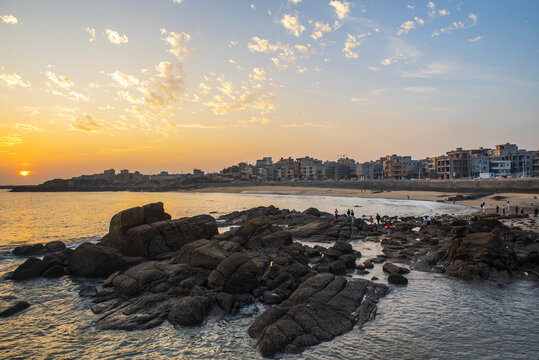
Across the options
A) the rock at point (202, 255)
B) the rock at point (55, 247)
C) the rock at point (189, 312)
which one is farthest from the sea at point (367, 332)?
the rock at point (55, 247)

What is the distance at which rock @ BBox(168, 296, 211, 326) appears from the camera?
1270 centimetres

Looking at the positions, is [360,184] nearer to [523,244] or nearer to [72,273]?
[523,244]

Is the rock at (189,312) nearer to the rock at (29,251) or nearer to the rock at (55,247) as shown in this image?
the rock at (55,247)

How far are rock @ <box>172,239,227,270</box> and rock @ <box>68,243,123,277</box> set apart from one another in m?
4.55

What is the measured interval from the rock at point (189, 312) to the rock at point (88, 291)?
6.06 metres

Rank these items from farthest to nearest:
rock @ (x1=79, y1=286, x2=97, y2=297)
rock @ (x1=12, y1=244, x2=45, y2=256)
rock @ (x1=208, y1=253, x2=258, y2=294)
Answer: rock @ (x1=12, y1=244, x2=45, y2=256) → rock @ (x1=79, y1=286, x2=97, y2=297) → rock @ (x1=208, y1=253, x2=258, y2=294)

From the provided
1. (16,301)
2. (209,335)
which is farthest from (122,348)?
(16,301)

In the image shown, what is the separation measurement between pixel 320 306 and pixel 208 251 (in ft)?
26.3

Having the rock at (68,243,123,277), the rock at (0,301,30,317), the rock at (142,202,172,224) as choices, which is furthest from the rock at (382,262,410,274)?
the rock at (0,301,30,317)

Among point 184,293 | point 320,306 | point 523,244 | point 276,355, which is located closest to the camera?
point 276,355

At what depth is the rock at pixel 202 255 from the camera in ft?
57.8

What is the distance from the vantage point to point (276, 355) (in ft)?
33.6

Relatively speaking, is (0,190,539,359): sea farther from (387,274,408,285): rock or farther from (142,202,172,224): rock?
(142,202,172,224): rock

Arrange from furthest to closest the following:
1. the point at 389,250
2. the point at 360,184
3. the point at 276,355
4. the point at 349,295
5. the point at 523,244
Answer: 1. the point at 360,184
2. the point at 389,250
3. the point at 523,244
4. the point at 349,295
5. the point at 276,355
